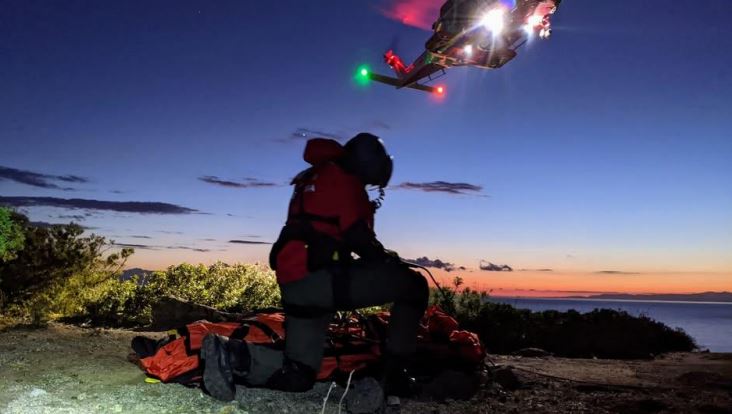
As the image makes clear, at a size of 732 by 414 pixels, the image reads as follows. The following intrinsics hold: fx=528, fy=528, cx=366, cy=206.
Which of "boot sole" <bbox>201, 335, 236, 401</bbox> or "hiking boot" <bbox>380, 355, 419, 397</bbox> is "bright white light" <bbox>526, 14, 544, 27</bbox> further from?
"boot sole" <bbox>201, 335, 236, 401</bbox>

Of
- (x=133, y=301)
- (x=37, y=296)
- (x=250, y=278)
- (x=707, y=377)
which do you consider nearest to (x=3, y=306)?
(x=37, y=296)

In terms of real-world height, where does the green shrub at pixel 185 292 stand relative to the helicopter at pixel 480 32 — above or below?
below

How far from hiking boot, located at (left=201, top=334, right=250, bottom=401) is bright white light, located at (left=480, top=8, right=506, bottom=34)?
18.6m

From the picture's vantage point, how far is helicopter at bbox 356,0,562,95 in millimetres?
19547

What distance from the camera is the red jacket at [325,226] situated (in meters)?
4.09

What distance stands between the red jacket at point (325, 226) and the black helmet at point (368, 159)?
103mm

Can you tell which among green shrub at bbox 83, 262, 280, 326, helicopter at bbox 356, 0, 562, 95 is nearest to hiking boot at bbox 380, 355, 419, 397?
green shrub at bbox 83, 262, 280, 326

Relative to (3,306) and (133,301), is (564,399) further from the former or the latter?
(3,306)

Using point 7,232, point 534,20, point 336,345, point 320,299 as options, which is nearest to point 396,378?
point 336,345

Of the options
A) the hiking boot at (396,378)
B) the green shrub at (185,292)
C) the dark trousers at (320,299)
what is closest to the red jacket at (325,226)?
the dark trousers at (320,299)

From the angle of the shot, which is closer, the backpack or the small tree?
the backpack

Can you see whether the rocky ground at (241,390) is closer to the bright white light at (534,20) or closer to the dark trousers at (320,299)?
the dark trousers at (320,299)

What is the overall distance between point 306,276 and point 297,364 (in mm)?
706

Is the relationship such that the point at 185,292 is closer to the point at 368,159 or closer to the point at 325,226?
the point at 325,226
